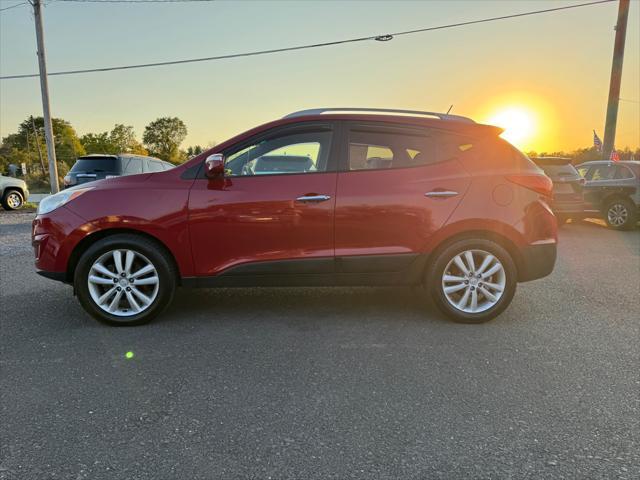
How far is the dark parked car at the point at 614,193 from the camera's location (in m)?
10.0

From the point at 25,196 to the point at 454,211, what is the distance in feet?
55.4

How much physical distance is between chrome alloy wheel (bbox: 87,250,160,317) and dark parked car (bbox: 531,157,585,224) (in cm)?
850

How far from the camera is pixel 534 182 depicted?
3881 millimetres

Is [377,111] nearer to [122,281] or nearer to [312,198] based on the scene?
[312,198]

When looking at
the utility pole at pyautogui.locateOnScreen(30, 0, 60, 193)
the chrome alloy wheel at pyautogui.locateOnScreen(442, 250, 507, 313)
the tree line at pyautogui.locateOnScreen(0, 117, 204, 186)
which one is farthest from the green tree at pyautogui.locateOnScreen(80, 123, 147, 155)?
the chrome alloy wheel at pyautogui.locateOnScreen(442, 250, 507, 313)

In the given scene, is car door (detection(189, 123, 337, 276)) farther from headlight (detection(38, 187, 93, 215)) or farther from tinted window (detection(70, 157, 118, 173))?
tinted window (detection(70, 157, 118, 173))

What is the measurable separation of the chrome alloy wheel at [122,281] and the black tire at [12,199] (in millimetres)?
14408

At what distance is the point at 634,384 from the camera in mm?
2865

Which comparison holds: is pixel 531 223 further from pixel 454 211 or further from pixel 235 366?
pixel 235 366

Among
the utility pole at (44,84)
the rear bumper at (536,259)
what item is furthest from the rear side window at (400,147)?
the utility pole at (44,84)

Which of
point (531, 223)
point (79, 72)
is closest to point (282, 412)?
point (531, 223)

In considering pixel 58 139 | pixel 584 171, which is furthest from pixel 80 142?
pixel 584 171

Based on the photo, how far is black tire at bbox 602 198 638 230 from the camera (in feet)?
32.9

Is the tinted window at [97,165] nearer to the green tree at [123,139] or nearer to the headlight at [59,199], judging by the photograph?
the headlight at [59,199]
